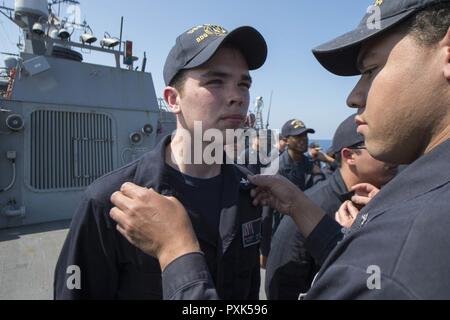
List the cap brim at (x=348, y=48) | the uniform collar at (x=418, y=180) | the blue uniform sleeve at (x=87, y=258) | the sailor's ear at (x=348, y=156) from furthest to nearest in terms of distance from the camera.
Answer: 1. the sailor's ear at (x=348, y=156)
2. the blue uniform sleeve at (x=87, y=258)
3. the cap brim at (x=348, y=48)
4. the uniform collar at (x=418, y=180)

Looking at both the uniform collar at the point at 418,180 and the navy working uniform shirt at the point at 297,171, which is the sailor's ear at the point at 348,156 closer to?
the uniform collar at the point at 418,180

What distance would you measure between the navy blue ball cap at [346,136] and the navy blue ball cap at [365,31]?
3.29 feet

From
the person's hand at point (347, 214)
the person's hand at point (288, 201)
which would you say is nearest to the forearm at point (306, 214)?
the person's hand at point (288, 201)

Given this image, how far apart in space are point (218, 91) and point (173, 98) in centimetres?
28

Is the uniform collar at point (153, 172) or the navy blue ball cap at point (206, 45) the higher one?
the navy blue ball cap at point (206, 45)

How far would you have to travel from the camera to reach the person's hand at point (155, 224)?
0.92 metres

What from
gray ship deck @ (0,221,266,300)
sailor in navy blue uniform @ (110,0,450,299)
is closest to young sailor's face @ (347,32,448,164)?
sailor in navy blue uniform @ (110,0,450,299)

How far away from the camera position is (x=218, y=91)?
1.39m

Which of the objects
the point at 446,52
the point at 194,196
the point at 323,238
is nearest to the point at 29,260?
the point at 194,196

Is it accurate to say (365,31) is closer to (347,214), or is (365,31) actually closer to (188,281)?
(188,281)

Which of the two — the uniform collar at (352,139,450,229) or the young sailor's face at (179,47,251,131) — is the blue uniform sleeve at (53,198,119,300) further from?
the uniform collar at (352,139,450,229)

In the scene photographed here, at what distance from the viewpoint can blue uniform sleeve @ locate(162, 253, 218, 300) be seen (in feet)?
2.71

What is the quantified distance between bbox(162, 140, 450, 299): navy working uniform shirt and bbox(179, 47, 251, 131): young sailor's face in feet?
2.59
